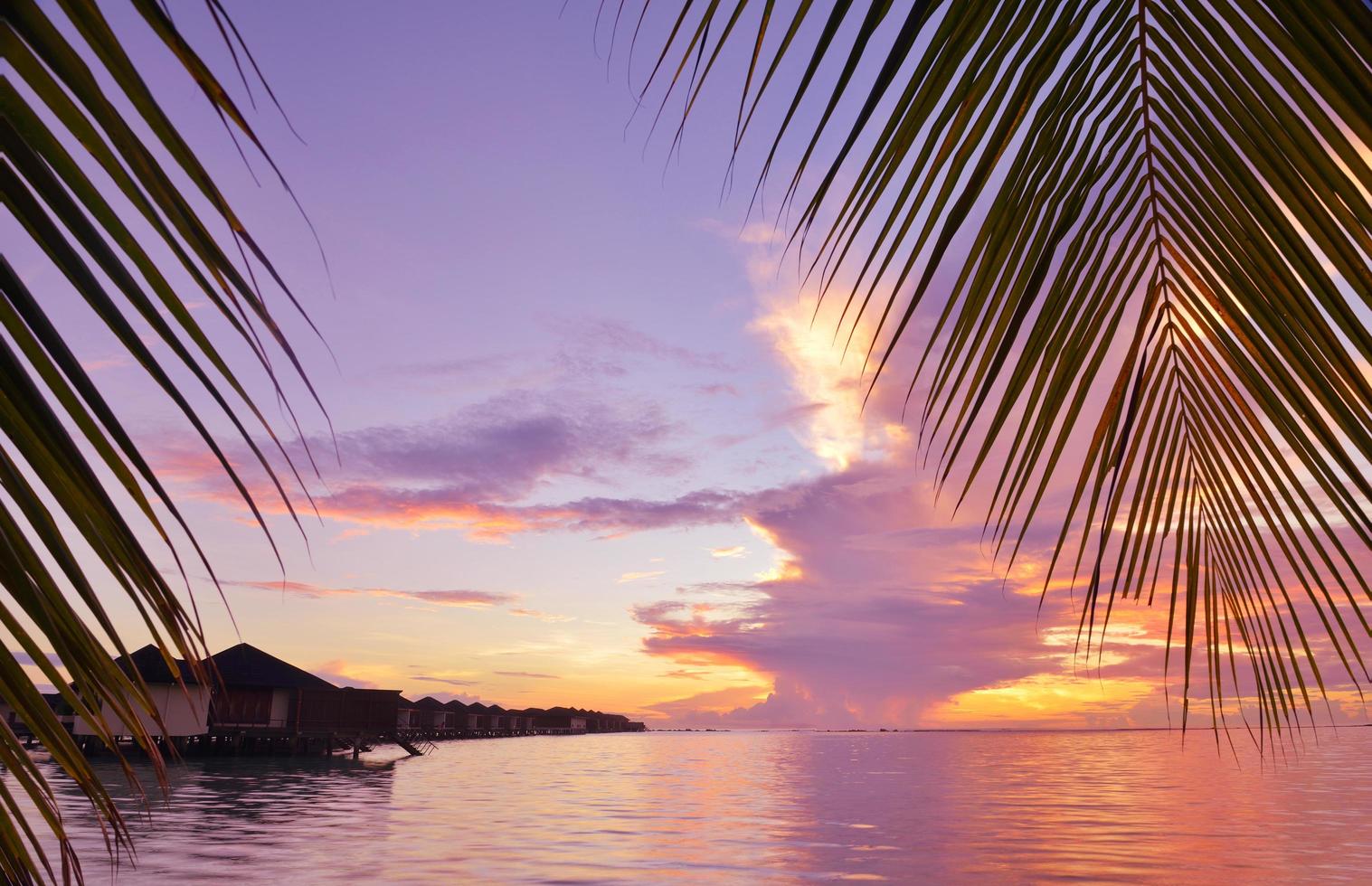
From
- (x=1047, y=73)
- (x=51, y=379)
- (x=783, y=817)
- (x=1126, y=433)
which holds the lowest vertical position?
(x=783, y=817)

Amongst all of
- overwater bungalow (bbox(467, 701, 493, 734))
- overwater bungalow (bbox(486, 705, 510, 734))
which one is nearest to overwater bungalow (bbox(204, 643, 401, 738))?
overwater bungalow (bbox(467, 701, 493, 734))

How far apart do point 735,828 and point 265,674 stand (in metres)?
29.0

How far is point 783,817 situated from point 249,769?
31.2 m

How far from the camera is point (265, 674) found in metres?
48.0

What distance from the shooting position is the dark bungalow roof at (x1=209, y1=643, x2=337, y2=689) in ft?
153

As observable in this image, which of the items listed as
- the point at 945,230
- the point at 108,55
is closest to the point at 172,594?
the point at 108,55

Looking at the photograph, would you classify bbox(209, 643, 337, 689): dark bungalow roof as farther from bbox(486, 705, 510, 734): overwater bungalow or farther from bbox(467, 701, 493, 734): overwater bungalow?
bbox(486, 705, 510, 734): overwater bungalow

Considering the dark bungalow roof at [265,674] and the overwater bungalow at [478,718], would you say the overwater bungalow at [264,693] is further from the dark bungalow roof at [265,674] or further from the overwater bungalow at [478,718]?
the overwater bungalow at [478,718]

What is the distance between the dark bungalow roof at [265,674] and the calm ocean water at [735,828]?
169 inches

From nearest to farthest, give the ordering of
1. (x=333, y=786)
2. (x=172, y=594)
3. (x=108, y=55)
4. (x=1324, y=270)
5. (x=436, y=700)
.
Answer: (x=108, y=55) < (x=172, y=594) < (x=1324, y=270) < (x=333, y=786) < (x=436, y=700)

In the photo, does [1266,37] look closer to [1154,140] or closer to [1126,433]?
[1154,140]

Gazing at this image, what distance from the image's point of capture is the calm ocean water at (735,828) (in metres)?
21.5

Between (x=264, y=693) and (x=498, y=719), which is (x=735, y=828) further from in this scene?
(x=498, y=719)

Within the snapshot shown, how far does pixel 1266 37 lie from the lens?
45.4 inches
